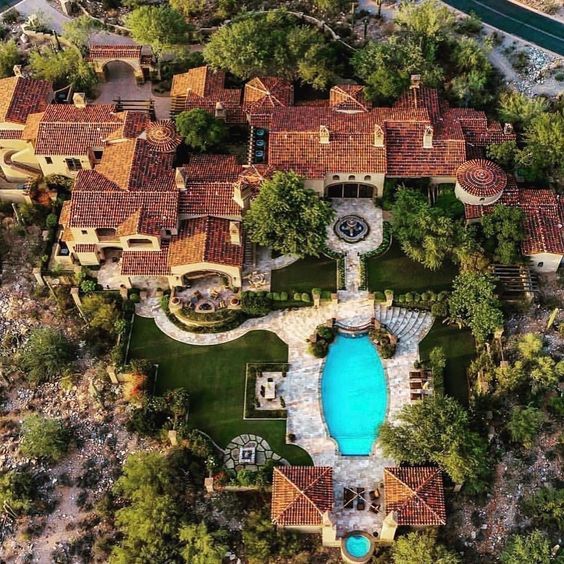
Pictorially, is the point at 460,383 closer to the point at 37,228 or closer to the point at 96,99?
the point at 37,228

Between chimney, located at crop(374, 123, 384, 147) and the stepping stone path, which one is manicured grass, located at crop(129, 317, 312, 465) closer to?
the stepping stone path

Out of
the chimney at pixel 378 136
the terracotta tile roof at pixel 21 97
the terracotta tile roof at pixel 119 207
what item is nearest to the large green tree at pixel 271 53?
the chimney at pixel 378 136

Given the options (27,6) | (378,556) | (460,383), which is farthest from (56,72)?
(378,556)

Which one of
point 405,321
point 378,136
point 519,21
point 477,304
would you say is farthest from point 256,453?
point 519,21

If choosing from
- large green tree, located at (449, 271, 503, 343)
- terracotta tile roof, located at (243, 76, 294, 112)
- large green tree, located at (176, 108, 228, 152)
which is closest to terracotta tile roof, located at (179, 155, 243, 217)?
large green tree, located at (176, 108, 228, 152)

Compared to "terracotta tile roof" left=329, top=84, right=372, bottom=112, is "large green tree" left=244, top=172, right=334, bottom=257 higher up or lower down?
lower down
